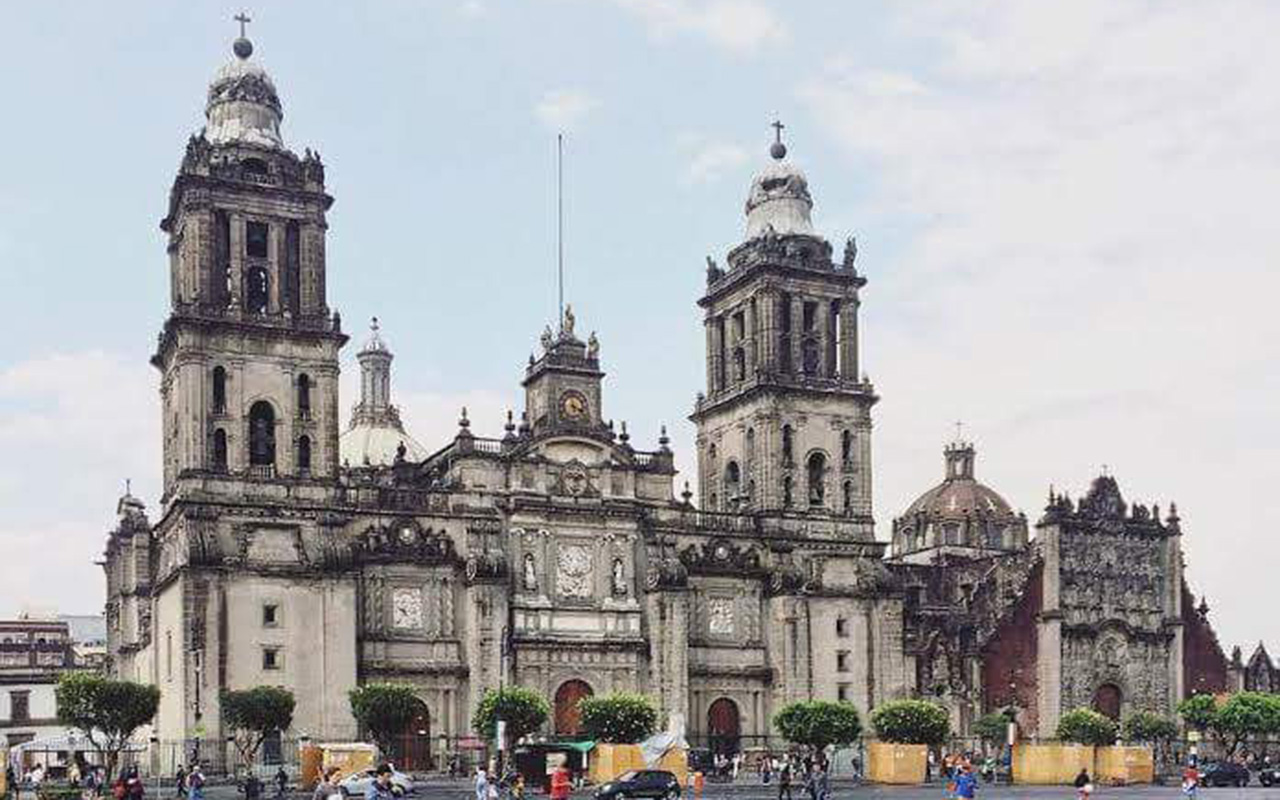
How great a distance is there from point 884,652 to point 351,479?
2624 centimetres

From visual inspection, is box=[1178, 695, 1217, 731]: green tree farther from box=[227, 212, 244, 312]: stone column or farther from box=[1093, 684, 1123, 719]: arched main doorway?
box=[227, 212, 244, 312]: stone column

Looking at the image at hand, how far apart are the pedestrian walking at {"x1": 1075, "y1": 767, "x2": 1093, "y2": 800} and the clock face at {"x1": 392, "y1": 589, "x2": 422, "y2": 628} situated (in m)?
28.0

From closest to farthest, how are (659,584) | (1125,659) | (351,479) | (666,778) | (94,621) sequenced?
(666,778) → (659,584) → (351,479) → (1125,659) → (94,621)

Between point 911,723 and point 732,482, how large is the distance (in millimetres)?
18549

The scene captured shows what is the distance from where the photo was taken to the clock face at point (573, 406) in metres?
89.3

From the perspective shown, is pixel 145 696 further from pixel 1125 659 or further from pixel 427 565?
pixel 1125 659

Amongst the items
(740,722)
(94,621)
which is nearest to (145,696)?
(740,722)

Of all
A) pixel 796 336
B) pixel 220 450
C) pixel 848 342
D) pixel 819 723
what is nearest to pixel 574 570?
pixel 819 723

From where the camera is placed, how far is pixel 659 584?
88.1 meters

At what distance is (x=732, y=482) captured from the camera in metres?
96.9

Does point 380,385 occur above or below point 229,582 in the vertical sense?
above

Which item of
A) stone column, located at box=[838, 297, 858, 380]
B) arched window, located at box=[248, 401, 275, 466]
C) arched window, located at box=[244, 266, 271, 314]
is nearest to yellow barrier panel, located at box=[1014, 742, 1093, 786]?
stone column, located at box=[838, 297, 858, 380]

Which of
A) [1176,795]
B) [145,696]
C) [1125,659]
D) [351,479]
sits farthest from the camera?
[1125,659]

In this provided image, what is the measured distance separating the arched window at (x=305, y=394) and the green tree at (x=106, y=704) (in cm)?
1351
